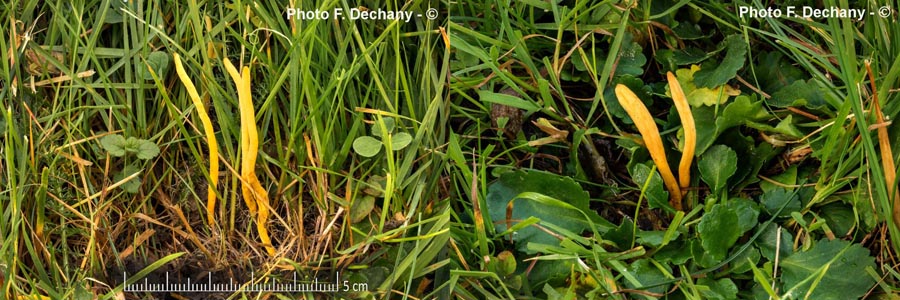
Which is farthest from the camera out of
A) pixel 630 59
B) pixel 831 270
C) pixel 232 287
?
pixel 630 59

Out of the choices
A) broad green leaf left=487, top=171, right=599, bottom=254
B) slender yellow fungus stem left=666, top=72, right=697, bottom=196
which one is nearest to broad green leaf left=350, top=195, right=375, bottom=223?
broad green leaf left=487, top=171, right=599, bottom=254

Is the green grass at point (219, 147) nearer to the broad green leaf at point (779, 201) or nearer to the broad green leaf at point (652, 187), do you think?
the broad green leaf at point (652, 187)

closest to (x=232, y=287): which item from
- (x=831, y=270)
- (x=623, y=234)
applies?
(x=623, y=234)

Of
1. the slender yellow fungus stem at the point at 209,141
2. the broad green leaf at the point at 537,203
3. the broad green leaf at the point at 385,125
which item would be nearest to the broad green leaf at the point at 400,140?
the broad green leaf at the point at 385,125

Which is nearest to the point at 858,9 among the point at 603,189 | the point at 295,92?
the point at 603,189

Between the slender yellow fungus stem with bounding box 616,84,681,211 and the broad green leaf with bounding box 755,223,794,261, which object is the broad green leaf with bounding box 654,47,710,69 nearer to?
the slender yellow fungus stem with bounding box 616,84,681,211

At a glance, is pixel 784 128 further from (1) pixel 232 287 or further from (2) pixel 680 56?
(1) pixel 232 287
